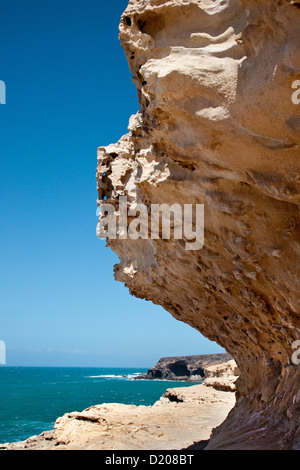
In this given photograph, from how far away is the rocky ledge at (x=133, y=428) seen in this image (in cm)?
995

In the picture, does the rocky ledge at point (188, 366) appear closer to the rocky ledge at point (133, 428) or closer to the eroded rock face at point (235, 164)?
the rocky ledge at point (133, 428)

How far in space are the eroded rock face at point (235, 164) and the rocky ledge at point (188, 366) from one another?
208ft

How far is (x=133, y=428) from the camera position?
11523 mm

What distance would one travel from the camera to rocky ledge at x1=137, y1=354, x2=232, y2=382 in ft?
227

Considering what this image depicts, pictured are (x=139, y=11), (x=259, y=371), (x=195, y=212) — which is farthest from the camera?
(x=259, y=371)

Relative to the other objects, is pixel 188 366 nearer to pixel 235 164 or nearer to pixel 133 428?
pixel 133 428

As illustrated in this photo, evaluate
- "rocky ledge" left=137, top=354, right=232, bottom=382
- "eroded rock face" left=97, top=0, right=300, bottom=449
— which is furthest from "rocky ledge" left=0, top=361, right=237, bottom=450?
"rocky ledge" left=137, top=354, right=232, bottom=382

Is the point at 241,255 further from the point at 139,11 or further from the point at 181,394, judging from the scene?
the point at 181,394

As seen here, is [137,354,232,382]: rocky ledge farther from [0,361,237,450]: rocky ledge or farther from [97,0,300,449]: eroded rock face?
[97,0,300,449]: eroded rock face

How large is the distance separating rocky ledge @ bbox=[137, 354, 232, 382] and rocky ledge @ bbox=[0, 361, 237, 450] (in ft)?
180

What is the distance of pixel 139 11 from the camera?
5.08 meters
